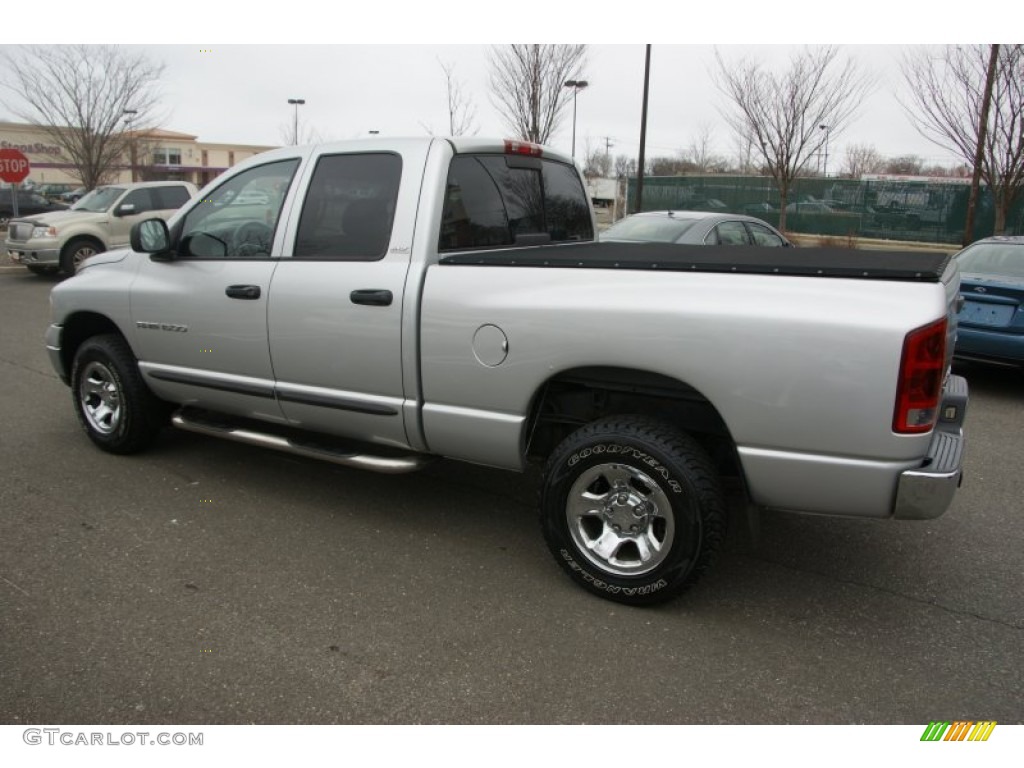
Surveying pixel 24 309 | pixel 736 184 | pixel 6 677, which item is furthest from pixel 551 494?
pixel 736 184

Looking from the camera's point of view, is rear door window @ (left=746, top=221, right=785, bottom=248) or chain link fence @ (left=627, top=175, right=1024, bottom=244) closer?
rear door window @ (left=746, top=221, right=785, bottom=248)

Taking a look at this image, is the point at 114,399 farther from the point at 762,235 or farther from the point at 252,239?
the point at 762,235

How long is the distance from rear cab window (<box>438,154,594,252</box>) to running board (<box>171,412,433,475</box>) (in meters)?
1.07

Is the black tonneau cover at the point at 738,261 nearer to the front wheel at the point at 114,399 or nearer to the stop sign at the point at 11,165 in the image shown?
the front wheel at the point at 114,399

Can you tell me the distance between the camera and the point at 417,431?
3.68m

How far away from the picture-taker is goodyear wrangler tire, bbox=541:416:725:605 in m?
3.04

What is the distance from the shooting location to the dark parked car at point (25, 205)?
30.1m

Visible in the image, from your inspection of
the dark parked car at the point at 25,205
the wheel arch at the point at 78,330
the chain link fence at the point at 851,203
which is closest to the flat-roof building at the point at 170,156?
the dark parked car at the point at 25,205

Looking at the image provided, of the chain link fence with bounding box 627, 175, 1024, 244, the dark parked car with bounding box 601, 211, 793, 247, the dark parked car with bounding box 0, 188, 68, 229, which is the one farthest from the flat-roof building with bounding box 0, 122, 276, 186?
the dark parked car with bounding box 601, 211, 793, 247

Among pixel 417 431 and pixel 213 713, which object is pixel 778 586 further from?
pixel 213 713

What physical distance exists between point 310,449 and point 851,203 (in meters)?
27.9

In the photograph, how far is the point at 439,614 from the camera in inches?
125

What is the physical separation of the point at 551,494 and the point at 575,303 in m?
0.83
